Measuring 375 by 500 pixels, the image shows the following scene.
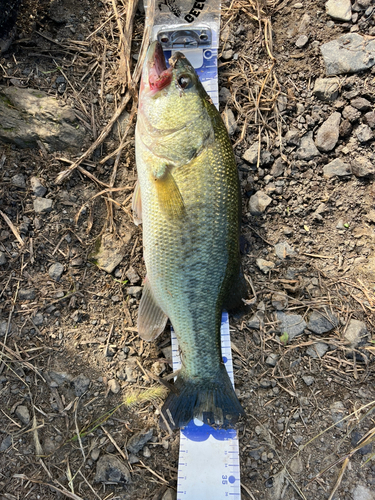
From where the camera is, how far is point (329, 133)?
119 inches

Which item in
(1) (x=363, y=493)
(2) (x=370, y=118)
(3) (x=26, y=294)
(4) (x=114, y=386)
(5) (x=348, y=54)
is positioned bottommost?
(1) (x=363, y=493)

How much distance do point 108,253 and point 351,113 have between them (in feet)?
8.43

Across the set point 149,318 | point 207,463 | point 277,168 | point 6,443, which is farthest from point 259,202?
point 6,443

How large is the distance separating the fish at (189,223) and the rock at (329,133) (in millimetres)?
1027

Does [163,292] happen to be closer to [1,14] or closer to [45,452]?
[45,452]

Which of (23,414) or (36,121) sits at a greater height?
(36,121)

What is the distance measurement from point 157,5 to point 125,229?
2125 millimetres

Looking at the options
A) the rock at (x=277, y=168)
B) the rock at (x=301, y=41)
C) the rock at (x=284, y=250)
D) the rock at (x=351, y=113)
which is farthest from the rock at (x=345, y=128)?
the rock at (x=284, y=250)

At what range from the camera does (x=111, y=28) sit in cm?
303

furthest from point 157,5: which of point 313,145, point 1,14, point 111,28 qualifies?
point 313,145

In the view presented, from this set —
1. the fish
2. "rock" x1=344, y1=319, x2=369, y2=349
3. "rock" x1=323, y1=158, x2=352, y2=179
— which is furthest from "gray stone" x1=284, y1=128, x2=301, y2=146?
"rock" x1=344, y1=319, x2=369, y2=349

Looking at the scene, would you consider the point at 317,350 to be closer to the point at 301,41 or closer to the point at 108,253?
the point at 108,253

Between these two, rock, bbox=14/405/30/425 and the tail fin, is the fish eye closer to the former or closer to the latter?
the tail fin

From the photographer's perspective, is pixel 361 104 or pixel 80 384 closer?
pixel 80 384
